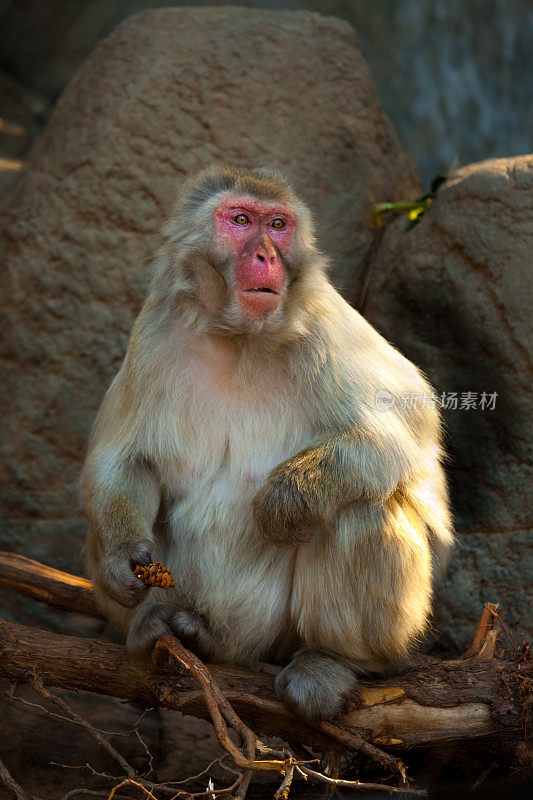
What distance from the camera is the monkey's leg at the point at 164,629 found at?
136 inches

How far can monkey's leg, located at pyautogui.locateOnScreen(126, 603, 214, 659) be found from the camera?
3.46 meters

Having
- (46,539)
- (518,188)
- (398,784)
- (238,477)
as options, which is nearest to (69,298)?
(46,539)

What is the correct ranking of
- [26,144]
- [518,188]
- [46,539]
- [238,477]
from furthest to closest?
[26,144], [46,539], [518,188], [238,477]

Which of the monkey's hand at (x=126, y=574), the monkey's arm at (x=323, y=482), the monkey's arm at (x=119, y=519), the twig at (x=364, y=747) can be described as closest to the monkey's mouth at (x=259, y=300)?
the monkey's arm at (x=323, y=482)

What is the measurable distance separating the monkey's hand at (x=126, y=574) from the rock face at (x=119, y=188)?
1.95m

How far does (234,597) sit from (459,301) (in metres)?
2.40

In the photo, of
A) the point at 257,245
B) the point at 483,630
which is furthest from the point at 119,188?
the point at 483,630

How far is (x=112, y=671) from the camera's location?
11.8ft

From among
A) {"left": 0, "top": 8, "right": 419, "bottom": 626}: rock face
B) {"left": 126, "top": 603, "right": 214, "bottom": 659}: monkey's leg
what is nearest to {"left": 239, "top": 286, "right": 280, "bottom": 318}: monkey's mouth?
{"left": 126, "top": 603, "right": 214, "bottom": 659}: monkey's leg

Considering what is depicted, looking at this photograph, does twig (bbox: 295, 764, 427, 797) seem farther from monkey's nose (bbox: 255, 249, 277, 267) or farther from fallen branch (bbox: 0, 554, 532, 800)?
monkey's nose (bbox: 255, 249, 277, 267)

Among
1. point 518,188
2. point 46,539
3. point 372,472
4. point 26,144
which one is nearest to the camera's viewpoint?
point 372,472

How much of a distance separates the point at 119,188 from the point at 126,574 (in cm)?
295

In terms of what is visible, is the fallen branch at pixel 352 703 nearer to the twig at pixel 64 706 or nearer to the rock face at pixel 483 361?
the twig at pixel 64 706

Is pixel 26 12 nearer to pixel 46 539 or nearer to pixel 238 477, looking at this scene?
pixel 46 539
